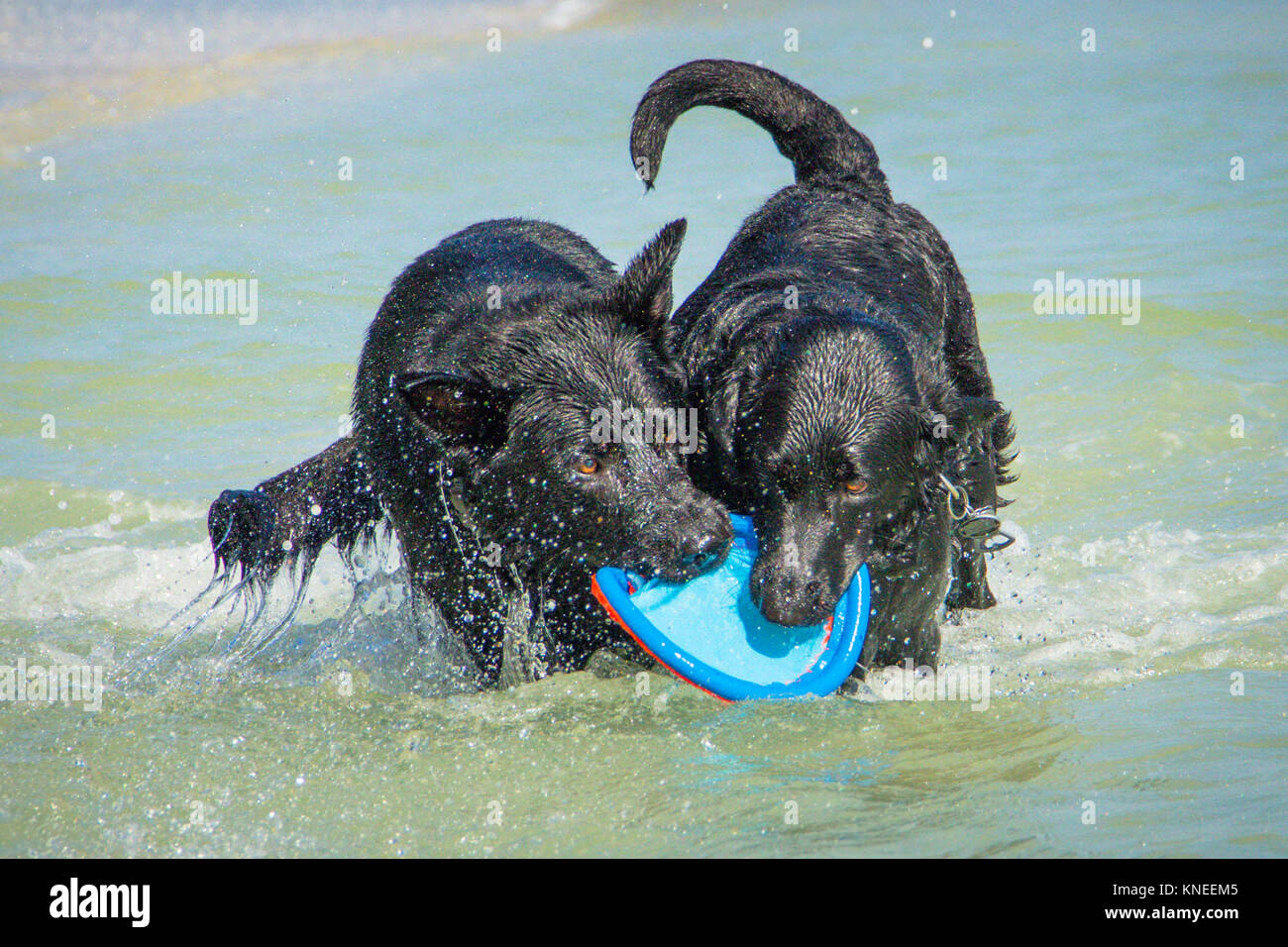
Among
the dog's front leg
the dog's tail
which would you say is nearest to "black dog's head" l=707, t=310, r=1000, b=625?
the dog's tail

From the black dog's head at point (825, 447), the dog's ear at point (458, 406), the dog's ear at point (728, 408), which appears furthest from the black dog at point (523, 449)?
the black dog's head at point (825, 447)

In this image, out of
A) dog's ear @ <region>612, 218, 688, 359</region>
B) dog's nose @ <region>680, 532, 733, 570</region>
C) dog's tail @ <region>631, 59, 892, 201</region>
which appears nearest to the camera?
dog's nose @ <region>680, 532, 733, 570</region>

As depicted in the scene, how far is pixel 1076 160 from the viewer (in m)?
15.1

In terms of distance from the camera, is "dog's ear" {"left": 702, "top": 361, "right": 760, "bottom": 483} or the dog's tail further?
the dog's tail

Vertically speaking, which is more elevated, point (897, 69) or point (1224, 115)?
point (897, 69)

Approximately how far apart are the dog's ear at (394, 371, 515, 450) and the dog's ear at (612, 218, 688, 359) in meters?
0.55

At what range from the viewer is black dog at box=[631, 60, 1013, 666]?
4.07 metres

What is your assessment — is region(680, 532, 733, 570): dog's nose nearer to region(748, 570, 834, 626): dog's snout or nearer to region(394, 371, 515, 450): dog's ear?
region(748, 570, 834, 626): dog's snout

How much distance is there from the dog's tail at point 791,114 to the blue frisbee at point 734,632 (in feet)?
7.07

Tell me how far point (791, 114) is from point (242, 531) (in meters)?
3.18

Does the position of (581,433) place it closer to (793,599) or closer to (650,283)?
(650,283)

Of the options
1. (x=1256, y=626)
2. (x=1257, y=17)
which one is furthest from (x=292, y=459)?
(x=1257, y=17)

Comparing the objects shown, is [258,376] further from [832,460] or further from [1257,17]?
[1257,17]

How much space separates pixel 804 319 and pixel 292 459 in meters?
4.96
